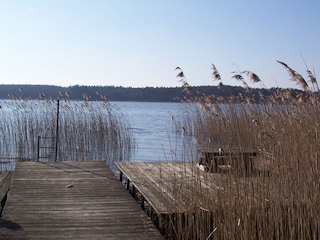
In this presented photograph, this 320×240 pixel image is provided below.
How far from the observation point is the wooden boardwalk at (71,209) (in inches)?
140

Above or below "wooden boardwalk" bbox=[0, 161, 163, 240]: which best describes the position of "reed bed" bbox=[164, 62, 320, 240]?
above

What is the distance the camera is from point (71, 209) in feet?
14.0

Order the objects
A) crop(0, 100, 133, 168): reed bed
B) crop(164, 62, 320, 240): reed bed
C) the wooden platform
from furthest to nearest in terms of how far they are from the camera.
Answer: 1. crop(0, 100, 133, 168): reed bed
2. the wooden platform
3. crop(164, 62, 320, 240): reed bed

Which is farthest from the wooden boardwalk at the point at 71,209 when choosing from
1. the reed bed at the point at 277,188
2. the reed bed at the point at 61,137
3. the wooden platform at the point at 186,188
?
the reed bed at the point at 61,137

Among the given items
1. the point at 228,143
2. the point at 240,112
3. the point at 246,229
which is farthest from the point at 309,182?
the point at 240,112

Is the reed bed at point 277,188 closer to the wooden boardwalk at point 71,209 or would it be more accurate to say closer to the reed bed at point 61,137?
the wooden boardwalk at point 71,209

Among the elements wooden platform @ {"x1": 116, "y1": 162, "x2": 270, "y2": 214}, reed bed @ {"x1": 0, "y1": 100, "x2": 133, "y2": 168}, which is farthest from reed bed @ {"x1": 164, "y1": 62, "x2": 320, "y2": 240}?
reed bed @ {"x1": 0, "y1": 100, "x2": 133, "y2": 168}

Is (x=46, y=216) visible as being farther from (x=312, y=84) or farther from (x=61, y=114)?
(x=61, y=114)

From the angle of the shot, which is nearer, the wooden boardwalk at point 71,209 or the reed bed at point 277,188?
the reed bed at point 277,188

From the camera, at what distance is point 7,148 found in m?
9.53

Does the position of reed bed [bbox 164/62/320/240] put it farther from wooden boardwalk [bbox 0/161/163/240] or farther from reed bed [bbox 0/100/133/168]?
reed bed [bbox 0/100/133/168]

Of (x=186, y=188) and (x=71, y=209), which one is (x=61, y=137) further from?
(x=71, y=209)

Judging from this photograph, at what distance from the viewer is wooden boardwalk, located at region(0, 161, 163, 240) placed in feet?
11.7

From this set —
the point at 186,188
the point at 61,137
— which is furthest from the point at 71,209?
the point at 61,137
